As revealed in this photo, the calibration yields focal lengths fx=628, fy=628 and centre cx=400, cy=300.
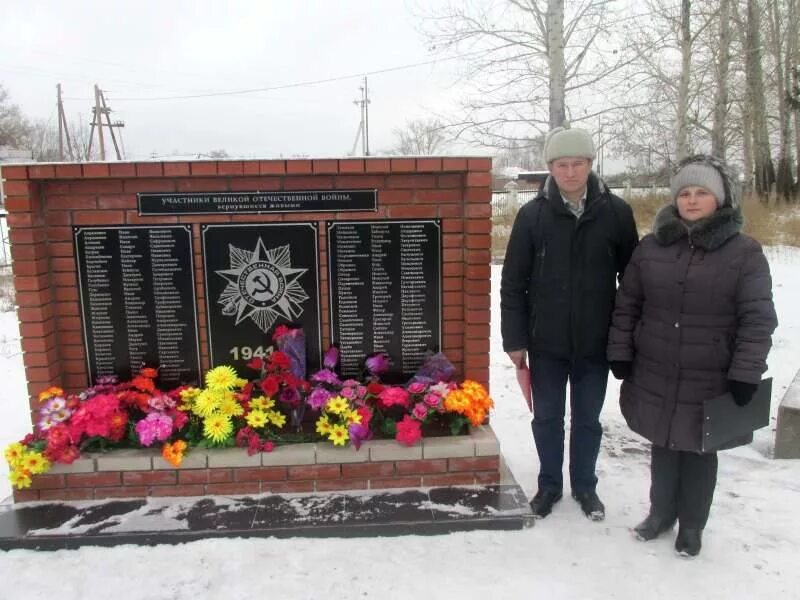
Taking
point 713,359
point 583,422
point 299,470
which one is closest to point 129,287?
point 299,470

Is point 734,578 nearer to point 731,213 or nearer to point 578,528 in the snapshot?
point 578,528

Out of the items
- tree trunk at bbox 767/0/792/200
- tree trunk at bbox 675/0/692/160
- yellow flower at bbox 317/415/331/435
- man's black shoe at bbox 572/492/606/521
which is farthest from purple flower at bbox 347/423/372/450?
tree trunk at bbox 767/0/792/200

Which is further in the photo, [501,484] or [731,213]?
[501,484]

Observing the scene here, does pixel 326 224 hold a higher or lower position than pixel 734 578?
higher

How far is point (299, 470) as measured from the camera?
3188 millimetres

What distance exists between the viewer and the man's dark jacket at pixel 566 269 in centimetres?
289

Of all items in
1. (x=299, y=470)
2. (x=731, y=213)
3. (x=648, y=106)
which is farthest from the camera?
(x=648, y=106)

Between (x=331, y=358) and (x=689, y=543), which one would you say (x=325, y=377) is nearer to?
(x=331, y=358)

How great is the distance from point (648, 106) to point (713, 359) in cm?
989

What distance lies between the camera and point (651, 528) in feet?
9.41

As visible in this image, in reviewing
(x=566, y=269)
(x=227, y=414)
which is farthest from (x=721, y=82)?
(x=227, y=414)

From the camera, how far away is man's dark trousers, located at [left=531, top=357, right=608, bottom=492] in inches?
120

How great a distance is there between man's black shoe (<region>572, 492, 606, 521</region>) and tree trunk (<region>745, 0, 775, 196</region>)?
1022cm

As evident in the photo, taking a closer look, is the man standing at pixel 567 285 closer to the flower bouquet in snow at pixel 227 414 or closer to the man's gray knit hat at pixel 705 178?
the man's gray knit hat at pixel 705 178
